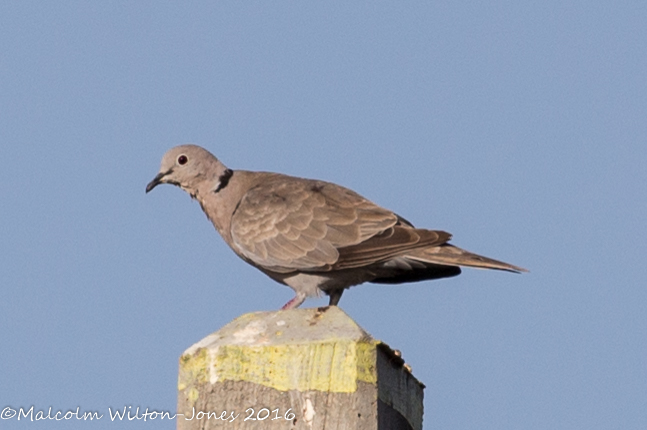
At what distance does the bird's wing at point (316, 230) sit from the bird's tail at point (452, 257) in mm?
83

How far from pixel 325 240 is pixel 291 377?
4416mm

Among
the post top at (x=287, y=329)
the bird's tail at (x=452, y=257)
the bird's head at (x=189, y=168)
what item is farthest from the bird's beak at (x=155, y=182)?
the post top at (x=287, y=329)

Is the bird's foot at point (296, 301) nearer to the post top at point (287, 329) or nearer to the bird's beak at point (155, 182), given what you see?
the bird's beak at point (155, 182)

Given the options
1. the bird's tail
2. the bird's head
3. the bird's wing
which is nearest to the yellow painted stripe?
the bird's tail

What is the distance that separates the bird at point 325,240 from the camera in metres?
→ 8.28

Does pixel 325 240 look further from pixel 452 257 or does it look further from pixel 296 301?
pixel 452 257

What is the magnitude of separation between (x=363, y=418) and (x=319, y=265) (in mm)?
4337

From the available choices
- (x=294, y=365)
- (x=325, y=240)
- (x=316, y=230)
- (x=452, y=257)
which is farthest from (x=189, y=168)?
(x=294, y=365)

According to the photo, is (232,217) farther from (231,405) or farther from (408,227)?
(231,405)

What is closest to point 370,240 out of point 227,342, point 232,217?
point 232,217

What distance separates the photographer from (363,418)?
12.9 feet

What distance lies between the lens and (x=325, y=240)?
8.40 meters

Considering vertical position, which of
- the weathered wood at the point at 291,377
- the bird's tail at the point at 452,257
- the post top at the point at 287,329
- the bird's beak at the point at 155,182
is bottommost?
the weathered wood at the point at 291,377

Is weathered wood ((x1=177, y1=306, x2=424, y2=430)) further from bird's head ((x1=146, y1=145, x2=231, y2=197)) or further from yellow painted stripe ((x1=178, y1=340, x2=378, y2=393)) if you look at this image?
bird's head ((x1=146, y1=145, x2=231, y2=197))
